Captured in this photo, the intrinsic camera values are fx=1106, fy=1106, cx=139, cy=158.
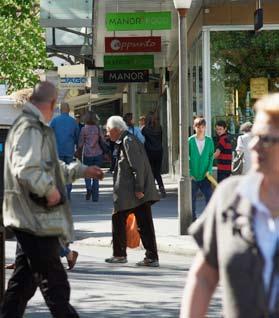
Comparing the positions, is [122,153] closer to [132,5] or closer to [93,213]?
[93,213]

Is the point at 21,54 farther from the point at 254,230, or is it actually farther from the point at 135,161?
the point at 254,230

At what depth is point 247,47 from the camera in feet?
73.7

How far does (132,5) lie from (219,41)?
192 cm

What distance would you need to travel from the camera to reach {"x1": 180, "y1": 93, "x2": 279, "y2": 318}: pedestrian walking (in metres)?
3.71

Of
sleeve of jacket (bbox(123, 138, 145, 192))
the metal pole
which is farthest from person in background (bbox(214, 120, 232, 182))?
sleeve of jacket (bbox(123, 138, 145, 192))

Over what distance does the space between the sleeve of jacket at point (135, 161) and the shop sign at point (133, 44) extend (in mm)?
14532

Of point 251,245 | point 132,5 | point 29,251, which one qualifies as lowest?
point 29,251

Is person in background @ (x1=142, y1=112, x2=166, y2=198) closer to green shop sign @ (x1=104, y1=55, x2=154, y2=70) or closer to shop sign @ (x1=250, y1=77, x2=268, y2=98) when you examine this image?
shop sign @ (x1=250, y1=77, x2=268, y2=98)

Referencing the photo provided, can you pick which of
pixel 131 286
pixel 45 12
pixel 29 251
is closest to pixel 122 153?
pixel 131 286

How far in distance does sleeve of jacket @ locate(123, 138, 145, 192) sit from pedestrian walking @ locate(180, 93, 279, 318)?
26.2 feet

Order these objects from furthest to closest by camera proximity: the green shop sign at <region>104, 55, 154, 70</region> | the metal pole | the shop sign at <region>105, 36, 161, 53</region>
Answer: the green shop sign at <region>104, 55, 154, 70</region> < the shop sign at <region>105, 36, 161, 53</region> < the metal pole

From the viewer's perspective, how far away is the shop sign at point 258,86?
22.4 meters

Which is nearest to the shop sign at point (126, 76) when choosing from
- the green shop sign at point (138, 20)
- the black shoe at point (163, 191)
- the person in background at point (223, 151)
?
the black shoe at point (163, 191)

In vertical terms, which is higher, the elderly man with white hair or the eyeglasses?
the eyeglasses
